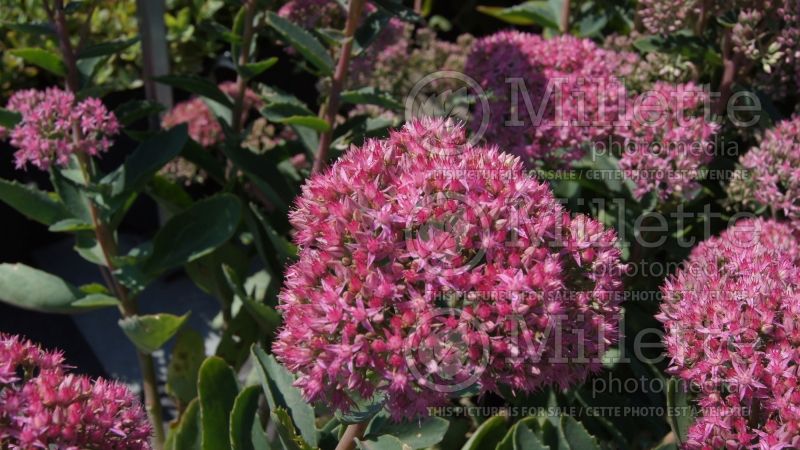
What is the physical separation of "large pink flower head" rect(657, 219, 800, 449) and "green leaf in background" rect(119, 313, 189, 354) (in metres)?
0.81

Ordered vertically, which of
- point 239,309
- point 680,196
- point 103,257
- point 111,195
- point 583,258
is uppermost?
point 583,258

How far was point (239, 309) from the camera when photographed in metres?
1.76

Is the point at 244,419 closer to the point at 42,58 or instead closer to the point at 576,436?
the point at 576,436

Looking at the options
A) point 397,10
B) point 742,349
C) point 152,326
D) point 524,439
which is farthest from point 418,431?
point 397,10

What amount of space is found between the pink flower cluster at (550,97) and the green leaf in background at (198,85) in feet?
1.70

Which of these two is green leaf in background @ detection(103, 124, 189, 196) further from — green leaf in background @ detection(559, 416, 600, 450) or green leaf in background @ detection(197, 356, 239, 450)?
green leaf in background @ detection(559, 416, 600, 450)

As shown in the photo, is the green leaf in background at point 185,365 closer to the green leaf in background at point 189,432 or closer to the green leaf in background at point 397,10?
the green leaf in background at point 189,432

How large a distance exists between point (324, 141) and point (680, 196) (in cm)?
66

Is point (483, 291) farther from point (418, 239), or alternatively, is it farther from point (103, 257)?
point (103, 257)

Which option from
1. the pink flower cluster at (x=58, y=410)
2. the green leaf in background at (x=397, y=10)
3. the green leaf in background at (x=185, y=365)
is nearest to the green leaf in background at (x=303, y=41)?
the green leaf in background at (x=397, y=10)

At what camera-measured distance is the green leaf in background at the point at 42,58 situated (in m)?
1.48

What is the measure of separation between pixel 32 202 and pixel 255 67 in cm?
48

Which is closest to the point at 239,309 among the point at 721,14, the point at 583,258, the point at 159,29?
the point at 159,29

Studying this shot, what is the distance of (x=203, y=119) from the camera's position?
6.43ft
